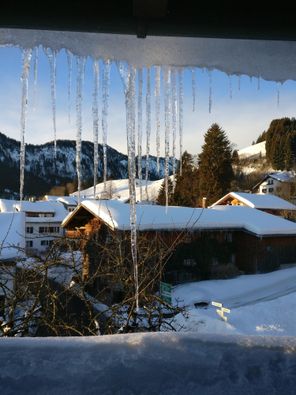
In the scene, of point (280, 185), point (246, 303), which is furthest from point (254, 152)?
point (246, 303)

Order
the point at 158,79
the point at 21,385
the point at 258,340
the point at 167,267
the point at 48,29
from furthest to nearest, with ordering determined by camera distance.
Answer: the point at 167,267, the point at 158,79, the point at 48,29, the point at 258,340, the point at 21,385

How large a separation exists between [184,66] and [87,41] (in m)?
0.53

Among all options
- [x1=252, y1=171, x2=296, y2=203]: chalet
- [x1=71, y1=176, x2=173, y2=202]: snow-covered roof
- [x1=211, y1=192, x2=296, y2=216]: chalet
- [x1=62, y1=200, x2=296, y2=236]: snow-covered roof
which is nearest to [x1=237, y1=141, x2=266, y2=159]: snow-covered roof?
[x1=71, y1=176, x2=173, y2=202]: snow-covered roof

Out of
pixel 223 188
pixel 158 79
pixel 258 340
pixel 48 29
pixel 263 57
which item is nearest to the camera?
pixel 258 340

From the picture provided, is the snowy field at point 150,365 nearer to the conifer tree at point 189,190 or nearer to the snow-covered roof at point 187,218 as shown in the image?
the snow-covered roof at point 187,218

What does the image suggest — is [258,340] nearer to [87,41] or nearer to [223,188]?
[87,41]

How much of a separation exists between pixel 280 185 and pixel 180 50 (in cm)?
5168

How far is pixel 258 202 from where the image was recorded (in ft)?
114

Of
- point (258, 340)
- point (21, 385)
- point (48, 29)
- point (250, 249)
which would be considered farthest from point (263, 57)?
point (250, 249)

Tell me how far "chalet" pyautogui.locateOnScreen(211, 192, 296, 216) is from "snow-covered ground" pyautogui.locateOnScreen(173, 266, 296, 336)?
405 inches

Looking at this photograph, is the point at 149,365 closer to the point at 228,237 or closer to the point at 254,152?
the point at 228,237

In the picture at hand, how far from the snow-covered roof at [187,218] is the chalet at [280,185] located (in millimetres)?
23975

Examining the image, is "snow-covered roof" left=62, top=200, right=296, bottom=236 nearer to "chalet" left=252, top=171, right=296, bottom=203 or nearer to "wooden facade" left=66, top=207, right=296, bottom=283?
"wooden facade" left=66, top=207, right=296, bottom=283

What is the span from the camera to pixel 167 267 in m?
19.5
